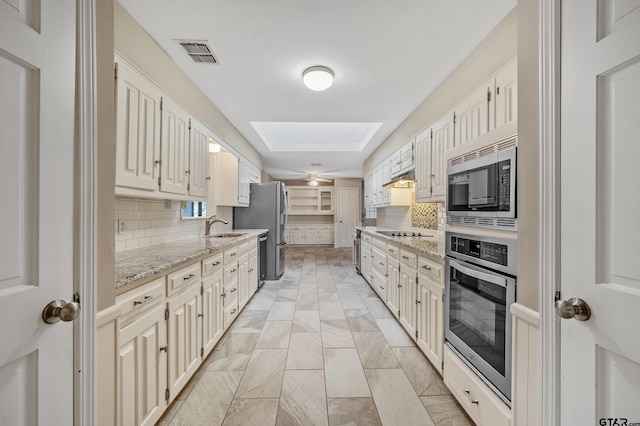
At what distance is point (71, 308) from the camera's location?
795 mm

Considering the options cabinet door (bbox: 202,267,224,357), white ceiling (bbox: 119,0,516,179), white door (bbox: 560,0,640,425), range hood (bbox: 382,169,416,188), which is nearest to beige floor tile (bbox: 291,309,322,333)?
cabinet door (bbox: 202,267,224,357)

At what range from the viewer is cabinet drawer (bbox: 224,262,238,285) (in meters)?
2.69

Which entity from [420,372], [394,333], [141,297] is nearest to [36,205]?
[141,297]

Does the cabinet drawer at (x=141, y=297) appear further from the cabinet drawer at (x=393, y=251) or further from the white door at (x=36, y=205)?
the cabinet drawer at (x=393, y=251)

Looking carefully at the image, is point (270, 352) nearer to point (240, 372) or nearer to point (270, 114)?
point (240, 372)

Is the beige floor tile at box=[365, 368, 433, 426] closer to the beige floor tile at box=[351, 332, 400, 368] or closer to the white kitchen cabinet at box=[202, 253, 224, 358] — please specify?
the beige floor tile at box=[351, 332, 400, 368]

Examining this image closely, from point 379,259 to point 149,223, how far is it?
9.14ft

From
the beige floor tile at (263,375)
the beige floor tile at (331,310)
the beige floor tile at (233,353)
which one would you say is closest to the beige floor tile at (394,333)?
the beige floor tile at (331,310)

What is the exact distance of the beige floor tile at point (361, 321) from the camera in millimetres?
2896

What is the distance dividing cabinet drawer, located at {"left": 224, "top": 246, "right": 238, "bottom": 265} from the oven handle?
198 cm

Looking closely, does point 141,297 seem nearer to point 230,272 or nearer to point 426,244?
point 230,272

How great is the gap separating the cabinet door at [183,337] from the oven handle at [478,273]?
1.77m

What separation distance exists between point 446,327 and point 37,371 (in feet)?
6.61

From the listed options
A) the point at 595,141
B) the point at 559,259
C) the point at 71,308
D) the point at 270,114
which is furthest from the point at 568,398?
the point at 270,114
